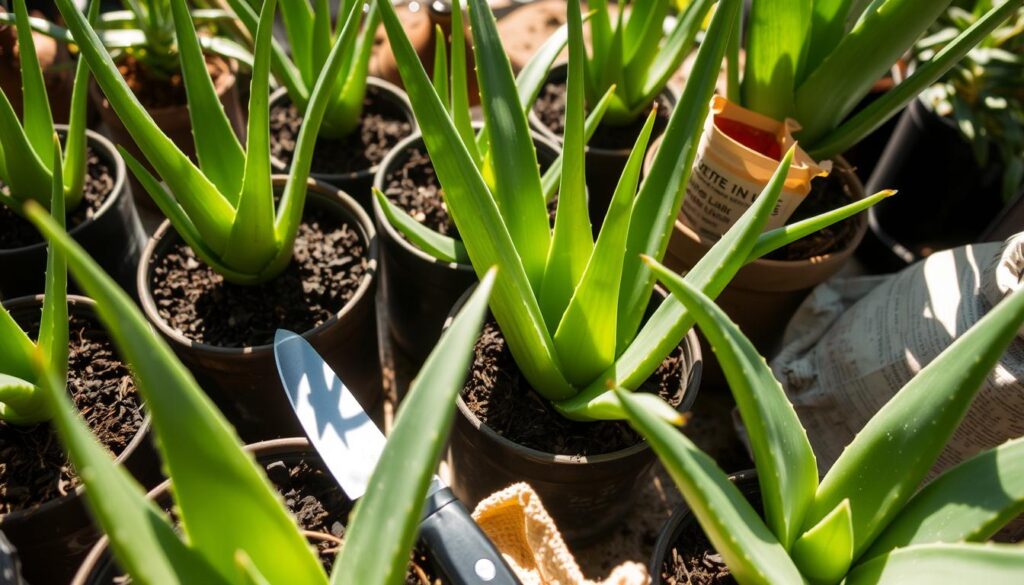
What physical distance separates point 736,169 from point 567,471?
0.35 m

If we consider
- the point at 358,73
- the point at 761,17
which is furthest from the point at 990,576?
the point at 358,73

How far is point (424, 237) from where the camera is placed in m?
0.75

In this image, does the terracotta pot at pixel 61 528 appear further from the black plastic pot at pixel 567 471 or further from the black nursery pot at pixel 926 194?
the black nursery pot at pixel 926 194

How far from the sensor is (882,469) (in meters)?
0.48

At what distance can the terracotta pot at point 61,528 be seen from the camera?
1.90 feet

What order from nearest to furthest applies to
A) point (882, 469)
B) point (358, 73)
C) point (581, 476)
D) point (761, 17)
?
1. point (882, 469)
2. point (581, 476)
3. point (761, 17)
4. point (358, 73)

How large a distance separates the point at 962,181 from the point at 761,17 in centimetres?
49

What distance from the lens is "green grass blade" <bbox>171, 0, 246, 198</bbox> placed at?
0.66 m

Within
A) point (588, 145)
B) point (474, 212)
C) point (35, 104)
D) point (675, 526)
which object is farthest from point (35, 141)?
point (675, 526)

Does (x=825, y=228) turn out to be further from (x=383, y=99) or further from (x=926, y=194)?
(x=383, y=99)

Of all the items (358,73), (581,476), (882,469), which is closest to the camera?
(882,469)

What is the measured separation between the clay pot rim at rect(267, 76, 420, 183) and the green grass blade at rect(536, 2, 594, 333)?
334mm

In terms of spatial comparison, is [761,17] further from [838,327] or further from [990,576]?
[990,576]

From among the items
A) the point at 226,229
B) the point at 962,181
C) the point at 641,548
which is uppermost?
the point at 226,229
